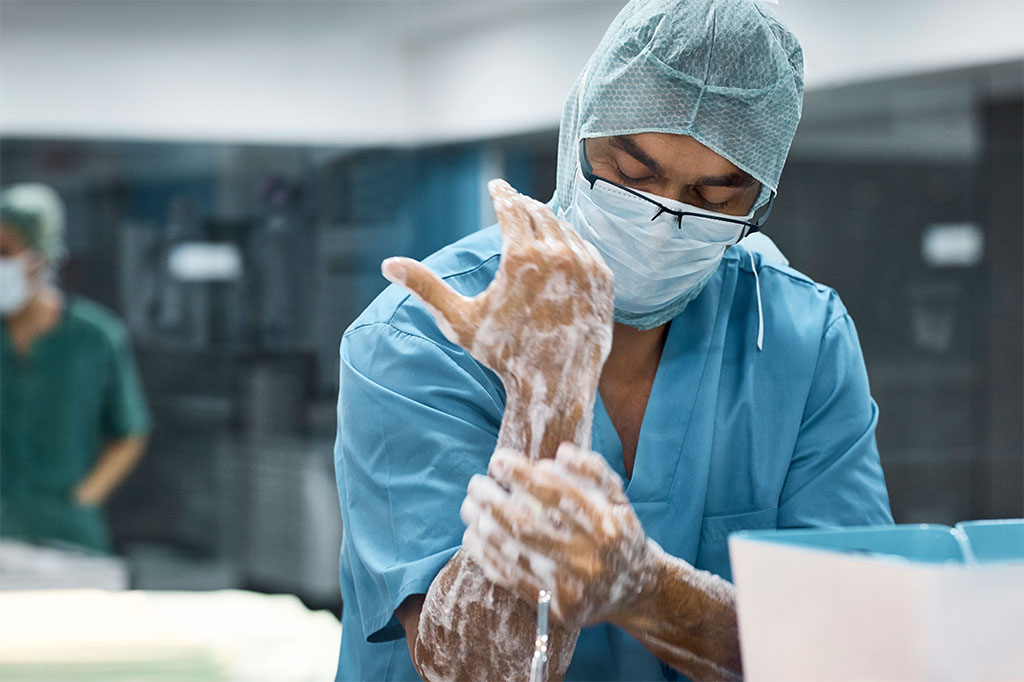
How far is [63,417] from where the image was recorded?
9.80ft

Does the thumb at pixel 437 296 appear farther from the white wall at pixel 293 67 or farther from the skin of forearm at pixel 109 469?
→ the skin of forearm at pixel 109 469

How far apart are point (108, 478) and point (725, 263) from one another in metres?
2.36

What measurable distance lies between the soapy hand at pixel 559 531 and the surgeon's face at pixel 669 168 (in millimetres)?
326

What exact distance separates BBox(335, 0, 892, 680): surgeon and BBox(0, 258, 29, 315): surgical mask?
7.13 feet

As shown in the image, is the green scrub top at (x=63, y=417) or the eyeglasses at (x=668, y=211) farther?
the green scrub top at (x=63, y=417)

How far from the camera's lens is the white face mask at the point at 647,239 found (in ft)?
3.30

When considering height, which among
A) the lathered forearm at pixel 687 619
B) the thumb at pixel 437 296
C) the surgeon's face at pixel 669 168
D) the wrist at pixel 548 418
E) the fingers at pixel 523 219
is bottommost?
the lathered forearm at pixel 687 619

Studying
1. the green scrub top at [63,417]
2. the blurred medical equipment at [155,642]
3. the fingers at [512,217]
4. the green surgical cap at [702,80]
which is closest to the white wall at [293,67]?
the green scrub top at [63,417]

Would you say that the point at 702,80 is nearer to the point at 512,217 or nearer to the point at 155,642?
the point at 512,217

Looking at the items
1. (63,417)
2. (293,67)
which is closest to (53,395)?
(63,417)

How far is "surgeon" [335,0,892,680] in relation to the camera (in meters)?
0.79

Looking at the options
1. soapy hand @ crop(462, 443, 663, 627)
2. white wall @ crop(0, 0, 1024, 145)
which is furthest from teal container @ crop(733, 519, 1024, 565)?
white wall @ crop(0, 0, 1024, 145)

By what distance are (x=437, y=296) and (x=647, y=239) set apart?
291mm

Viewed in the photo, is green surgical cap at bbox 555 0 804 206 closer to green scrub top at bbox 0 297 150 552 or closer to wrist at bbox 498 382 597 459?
wrist at bbox 498 382 597 459
